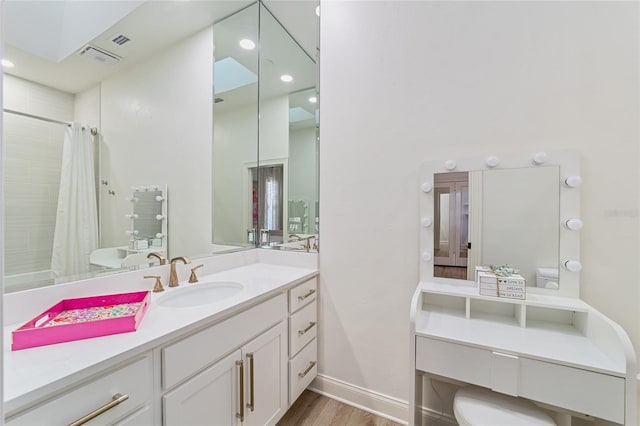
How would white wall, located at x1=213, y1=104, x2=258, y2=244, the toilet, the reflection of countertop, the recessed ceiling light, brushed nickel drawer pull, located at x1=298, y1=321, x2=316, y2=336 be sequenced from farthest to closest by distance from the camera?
the recessed ceiling light → white wall, located at x1=213, y1=104, x2=258, y2=244 → brushed nickel drawer pull, located at x1=298, y1=321, x2=316, y2=336 → the toilet → the reflection of countertop

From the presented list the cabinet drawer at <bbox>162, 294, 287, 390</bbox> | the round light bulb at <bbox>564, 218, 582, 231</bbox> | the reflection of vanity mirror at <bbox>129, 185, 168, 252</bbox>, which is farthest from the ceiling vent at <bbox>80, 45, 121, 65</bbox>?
the round light bulb at <bbox>564, 218, 582, 231</bbox>

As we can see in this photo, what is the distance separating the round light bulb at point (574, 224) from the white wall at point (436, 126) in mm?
77

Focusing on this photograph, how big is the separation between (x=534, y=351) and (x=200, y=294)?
165cm

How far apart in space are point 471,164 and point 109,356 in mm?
1769

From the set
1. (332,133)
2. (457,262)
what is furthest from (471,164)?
(332,133)

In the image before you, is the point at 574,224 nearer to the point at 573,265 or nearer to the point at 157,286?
the point at 573,265

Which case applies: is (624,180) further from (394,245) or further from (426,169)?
(394,245)

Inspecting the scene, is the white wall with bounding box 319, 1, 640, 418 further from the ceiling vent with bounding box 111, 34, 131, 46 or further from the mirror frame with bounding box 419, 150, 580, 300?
the ceiling vent with bounding box 111, 34, 131, 46

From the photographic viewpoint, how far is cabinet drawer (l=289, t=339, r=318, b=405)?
163 centimetres

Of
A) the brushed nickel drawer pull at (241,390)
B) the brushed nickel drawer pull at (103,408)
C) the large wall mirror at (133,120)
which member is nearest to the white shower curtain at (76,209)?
the large wall mirror at (133,120)

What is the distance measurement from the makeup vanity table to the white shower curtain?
1.57m

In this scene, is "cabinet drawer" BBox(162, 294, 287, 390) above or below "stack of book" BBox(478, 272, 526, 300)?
below

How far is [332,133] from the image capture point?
1.93m

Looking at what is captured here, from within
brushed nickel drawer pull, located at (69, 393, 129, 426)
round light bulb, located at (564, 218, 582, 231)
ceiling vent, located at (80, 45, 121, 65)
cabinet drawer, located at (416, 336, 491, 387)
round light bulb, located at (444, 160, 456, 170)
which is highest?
ceiling vent, located at (80, 45, 121, 65)
